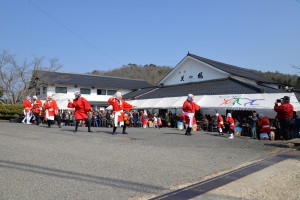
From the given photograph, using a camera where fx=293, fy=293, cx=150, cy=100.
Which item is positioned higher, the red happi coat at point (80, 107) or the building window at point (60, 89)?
the building window at point (60, 89)

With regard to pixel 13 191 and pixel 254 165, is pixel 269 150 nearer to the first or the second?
pixel 254 165

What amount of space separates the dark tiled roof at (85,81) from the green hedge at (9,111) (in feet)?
28.3

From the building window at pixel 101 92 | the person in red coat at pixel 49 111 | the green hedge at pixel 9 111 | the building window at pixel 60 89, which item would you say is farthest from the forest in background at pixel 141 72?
the person in red coat at pixel 49 111

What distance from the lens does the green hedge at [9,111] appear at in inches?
989

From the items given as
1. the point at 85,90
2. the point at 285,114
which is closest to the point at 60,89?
the point at 85,90

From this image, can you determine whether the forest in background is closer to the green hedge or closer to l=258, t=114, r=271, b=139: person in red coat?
the green hedge

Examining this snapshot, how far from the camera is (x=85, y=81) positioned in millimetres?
40594

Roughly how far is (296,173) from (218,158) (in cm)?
187

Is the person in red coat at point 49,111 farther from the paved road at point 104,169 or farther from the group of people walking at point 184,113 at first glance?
the paved road at point 104,169

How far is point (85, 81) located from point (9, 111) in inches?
Result: 632

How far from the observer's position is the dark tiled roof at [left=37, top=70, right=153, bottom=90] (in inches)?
1402

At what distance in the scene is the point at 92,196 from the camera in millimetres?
3912

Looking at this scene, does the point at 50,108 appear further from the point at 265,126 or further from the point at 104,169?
the point at 104,169

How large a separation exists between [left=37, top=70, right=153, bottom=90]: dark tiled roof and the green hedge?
28.3ft
